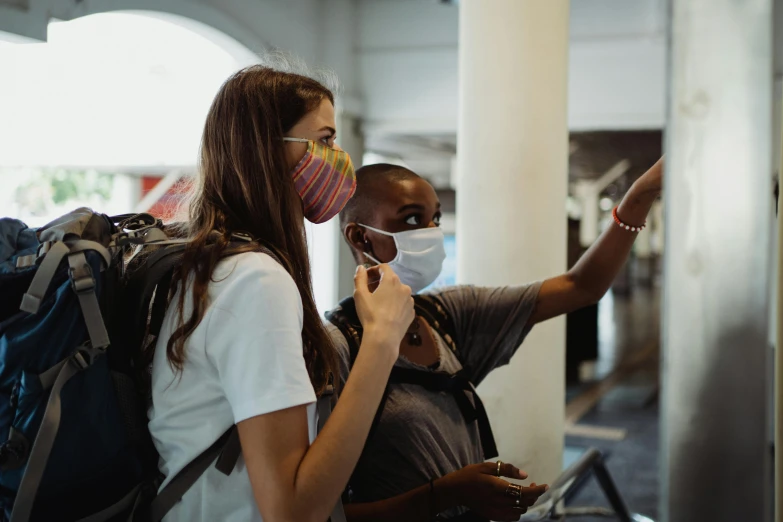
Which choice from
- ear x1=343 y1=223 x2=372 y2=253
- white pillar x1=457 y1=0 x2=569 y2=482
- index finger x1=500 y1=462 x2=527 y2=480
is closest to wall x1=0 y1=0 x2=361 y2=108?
white pillar x1=457 y1=0 x2=569 y2=482

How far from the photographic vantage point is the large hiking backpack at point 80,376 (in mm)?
1090

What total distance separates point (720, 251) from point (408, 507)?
1062 mm

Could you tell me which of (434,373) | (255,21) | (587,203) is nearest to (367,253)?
(434,373)

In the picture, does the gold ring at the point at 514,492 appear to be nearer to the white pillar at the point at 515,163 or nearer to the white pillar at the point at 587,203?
the white pillar at the point at 515,163

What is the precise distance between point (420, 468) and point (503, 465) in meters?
0.20

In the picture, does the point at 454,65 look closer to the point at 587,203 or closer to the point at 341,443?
the point at 341,443

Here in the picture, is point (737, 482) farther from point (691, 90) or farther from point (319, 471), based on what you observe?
point (319, 471)

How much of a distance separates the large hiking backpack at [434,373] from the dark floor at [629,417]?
288cm

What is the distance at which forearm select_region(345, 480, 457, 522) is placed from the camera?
149cm

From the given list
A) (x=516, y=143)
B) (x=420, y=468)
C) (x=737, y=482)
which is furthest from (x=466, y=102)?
(x=737, y=482)

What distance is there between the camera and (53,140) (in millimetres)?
6445

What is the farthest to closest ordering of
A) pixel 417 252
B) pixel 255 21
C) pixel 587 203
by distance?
1. pixel 587 203
2. pixel 255 21
3. pixel 417 252

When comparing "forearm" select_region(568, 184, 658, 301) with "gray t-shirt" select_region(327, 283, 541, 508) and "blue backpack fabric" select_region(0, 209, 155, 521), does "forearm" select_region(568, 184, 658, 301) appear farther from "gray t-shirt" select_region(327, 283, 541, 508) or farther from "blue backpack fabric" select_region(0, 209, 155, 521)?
"blue backpack fabric" select_region(0, 209, 155, 521)

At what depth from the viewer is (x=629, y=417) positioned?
7.18m
